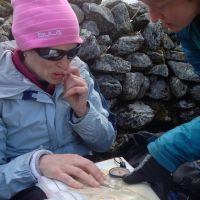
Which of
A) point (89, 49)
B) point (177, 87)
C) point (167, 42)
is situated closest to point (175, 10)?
point (89, 49)

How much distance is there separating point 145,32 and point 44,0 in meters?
2.69

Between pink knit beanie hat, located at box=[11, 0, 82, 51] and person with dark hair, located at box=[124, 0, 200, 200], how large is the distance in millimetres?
770

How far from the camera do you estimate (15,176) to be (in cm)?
Result: 295

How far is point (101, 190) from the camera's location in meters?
2.57

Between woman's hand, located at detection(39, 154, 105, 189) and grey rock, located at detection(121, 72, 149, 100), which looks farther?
grey rock, located at detection(121, 72, 149, 100)

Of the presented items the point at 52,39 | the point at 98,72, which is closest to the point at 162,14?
the point at 52,39

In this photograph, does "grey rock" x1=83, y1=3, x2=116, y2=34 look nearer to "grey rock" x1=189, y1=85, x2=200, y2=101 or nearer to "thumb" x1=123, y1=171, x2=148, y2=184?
"grey rock" x1=189, y1=85, x2=200, y2=101

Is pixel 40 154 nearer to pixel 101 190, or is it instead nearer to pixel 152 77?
pixel 101 190

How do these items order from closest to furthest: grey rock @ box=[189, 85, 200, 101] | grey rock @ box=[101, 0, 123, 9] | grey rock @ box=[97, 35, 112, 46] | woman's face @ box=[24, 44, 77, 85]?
woman's face @ box=[24, 44, 77, 85]
grey rock @ box=[97, 35, 112, 46]
grey rock @ box=[101, 0, 123, 9]
grey rock @ box=[189, 85, 200, 101]

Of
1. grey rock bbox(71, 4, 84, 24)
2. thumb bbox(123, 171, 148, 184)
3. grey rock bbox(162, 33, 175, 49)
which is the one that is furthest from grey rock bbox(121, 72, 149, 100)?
thumb bbox(123, 171, 148, 184)

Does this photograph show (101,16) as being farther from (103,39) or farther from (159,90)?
(159,90)

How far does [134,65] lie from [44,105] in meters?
2.40

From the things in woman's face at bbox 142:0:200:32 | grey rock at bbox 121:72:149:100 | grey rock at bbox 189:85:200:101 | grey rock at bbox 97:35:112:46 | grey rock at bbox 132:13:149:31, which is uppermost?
woman's face at bbox 142:0:200:32

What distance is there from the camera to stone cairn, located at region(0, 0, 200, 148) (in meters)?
5.07
